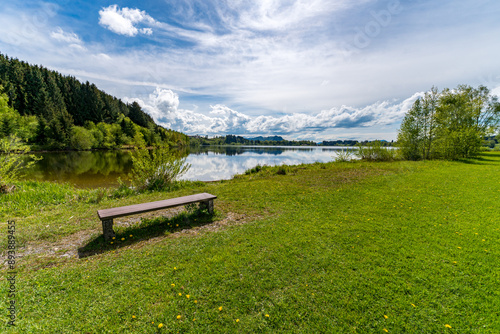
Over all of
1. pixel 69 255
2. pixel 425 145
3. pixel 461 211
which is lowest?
pixel 69 255

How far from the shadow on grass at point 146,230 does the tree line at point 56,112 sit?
123ft

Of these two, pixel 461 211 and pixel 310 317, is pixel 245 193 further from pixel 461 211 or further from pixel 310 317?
pixel 461 211

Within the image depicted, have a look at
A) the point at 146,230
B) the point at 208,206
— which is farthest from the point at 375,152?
the point at 146,230

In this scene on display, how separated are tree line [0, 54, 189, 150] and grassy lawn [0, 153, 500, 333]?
38.6 m

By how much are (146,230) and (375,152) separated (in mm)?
30810

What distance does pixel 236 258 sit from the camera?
447 centimetres

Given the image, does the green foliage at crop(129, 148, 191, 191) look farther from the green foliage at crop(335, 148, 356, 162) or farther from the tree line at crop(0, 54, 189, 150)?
the tree line at crop(0, 54, 189, 150)

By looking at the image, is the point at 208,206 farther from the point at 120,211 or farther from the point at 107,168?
the point at 107,168

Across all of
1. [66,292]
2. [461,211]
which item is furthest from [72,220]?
[461,211]

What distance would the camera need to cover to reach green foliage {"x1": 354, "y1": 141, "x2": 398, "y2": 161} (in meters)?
27.4

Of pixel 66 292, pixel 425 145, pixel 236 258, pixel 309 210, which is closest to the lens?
pixel 66 292

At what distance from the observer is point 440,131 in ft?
90.5

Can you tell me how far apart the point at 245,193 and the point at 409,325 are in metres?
8.10

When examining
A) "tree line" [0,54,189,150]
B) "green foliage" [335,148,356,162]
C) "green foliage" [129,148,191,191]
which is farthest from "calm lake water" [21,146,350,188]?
"tree line" [0,54,189,150]
